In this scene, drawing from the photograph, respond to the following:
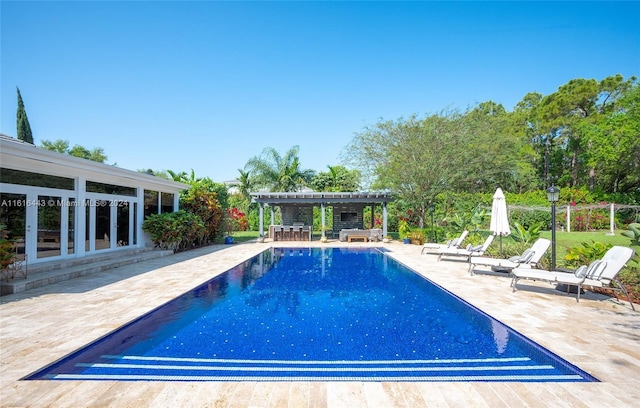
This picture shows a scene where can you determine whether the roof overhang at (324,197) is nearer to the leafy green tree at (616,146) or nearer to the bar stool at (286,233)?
the bar stool at (286,233)

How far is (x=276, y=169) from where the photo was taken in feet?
81.9

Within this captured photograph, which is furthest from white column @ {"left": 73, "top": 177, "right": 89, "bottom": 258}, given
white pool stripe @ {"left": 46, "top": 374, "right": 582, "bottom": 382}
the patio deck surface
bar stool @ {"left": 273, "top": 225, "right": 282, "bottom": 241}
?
bar stool @ {"left": 273, "top": 225, "right": 282, "bottom": 241}

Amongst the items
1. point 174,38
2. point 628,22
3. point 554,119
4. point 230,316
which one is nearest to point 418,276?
point 230,316

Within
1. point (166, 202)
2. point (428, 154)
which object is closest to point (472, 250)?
point (428, 154)

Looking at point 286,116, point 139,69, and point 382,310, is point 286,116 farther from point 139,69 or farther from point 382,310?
point 382,310

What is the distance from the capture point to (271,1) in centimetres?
1298

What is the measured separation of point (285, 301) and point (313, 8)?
13.2 metres

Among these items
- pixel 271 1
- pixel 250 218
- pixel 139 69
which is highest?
pixel 271 1

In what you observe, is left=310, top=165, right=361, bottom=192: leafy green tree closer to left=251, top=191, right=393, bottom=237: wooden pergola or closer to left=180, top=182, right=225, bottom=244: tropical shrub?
left=251, top=191, right=393, bottom=237: wooden pergola

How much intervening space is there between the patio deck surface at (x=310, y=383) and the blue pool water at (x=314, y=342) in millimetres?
211

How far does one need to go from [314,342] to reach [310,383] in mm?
1347

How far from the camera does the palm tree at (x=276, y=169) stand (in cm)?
2467

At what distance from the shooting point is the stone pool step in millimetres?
6771

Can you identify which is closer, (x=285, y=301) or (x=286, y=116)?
(x=285, y=301)
